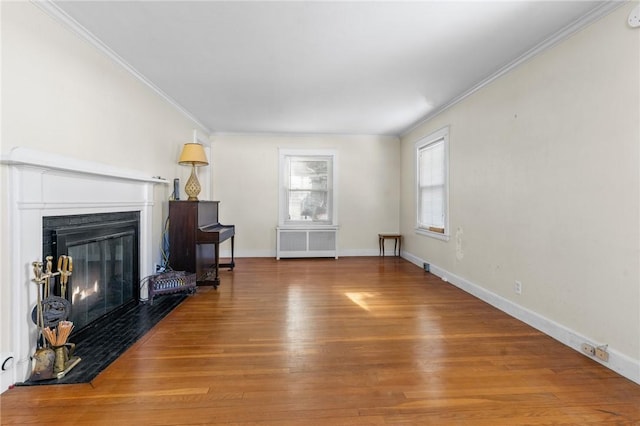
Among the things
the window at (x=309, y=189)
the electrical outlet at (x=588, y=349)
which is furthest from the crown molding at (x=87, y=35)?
the electrical outlet at (x=588, y=349)

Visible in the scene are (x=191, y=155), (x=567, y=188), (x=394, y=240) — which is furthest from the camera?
(x=394, y=240)

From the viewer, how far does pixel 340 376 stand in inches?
75.0

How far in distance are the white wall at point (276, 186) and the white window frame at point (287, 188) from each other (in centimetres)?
9

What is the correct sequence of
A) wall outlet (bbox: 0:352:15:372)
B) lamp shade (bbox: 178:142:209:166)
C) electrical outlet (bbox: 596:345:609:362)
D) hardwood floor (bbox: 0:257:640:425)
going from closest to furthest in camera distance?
hardwood floor (bbox: 0:257:640:425)
wall outlet (bbox: 0:352:15:372)
electrical outlet (bbox: 596:345:609:362)
lamp shade (bbox: 178:142:209:166)

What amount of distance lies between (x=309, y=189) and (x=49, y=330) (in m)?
4.55

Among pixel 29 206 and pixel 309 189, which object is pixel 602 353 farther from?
pixel 309 189

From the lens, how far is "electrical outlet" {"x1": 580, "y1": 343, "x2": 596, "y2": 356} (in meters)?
2.10

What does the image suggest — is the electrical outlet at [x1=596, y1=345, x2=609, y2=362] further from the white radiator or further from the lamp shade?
the lamp shade

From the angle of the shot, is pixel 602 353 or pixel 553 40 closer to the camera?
pixel 602 353

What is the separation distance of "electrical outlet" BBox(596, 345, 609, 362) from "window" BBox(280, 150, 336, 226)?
428 centimetres

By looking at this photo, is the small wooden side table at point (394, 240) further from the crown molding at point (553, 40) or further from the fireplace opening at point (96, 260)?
the fireplace opening at point (96, 260)

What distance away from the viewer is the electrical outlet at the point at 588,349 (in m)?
2.10

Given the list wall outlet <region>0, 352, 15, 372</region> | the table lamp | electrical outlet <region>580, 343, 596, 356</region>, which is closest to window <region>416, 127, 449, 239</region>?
electrical outlet <region>580, 343, 596, 356</region>

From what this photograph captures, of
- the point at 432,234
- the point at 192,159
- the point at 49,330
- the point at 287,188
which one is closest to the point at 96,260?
the point at 49,330
